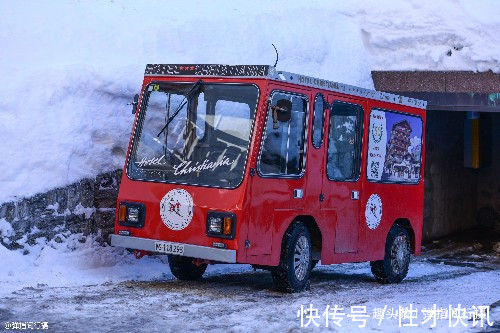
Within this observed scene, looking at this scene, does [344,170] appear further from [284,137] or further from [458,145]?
[458,145]

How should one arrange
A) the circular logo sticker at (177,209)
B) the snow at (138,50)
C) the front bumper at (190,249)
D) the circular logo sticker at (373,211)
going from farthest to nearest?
1. the circular logo sticker at (373,211)
2. the snow at (138,50)
3. the circular logo sticker at (177,209)
4. the front bumper at (190,249)

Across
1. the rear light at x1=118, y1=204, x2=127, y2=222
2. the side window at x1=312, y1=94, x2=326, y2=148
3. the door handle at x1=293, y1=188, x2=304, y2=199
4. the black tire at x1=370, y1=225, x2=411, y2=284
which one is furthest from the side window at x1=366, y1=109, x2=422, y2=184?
the rear light at x1=118, y1=204, x2=127, y2=222

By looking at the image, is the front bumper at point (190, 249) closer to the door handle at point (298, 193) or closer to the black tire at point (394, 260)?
the door handle at point (298, 193)

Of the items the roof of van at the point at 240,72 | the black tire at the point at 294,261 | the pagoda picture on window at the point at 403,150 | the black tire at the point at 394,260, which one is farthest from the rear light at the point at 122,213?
the black tire at the point at 394,260

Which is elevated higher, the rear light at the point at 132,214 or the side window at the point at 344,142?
the side window at the point at 344,142

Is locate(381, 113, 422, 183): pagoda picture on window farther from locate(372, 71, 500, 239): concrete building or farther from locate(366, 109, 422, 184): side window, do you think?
locate(372, 71, 500, 239): concrete building

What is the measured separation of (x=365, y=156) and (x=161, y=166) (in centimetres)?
327

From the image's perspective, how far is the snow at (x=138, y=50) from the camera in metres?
13.3

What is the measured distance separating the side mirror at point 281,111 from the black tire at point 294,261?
55.4 inches

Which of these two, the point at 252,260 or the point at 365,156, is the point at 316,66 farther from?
the point at 252,260

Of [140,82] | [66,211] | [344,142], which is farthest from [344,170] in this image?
[66,211]

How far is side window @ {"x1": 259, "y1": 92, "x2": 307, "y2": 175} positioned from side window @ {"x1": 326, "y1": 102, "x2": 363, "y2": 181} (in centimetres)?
78

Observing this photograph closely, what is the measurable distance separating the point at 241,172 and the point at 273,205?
0.64 metres

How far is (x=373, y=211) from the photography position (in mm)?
13578
